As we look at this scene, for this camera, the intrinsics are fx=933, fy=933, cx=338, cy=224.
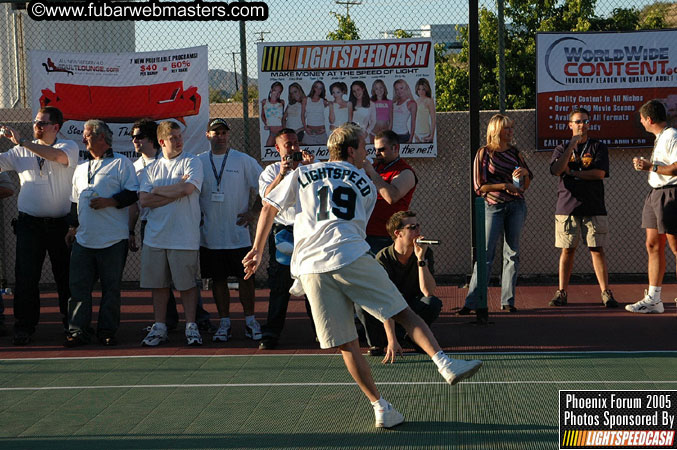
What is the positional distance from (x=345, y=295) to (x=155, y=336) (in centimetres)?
323

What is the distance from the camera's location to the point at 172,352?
8305 millimetres

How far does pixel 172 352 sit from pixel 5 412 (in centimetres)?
202

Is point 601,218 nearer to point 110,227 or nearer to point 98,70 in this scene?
point 110,227

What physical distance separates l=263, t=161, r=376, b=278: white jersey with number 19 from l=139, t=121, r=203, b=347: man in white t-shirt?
8.91ft

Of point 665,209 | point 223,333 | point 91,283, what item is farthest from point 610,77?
point 91,283

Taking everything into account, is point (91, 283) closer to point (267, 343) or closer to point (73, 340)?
point (73, 340)

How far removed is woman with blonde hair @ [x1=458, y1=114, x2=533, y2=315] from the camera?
9484mm

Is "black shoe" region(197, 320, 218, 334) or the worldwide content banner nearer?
"black shoe" region(197, 320, 218, 334)

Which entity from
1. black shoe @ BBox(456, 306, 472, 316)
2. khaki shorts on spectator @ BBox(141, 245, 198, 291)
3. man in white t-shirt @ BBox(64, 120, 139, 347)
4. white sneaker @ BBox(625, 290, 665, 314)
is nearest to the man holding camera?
khaki shorts on spectator @ BBox(141, 245, 198, 291)

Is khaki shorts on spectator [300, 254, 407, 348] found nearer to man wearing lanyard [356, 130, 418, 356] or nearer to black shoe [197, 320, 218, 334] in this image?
man wearing lanyard [356, 130, 418, 356]

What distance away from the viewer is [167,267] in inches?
335

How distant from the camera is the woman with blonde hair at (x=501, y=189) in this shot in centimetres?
948

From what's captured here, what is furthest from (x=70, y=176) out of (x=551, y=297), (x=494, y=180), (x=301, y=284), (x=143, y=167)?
(x=551, y=297)

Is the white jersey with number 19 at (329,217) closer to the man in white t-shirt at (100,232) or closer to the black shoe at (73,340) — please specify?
the man in white t-shirt at (100,232)
